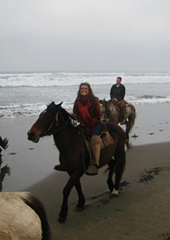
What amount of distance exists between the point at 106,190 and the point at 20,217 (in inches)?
135

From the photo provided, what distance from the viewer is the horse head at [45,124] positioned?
12.8 feet

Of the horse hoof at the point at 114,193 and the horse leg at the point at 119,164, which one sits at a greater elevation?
the horse leg at the point at 119,164

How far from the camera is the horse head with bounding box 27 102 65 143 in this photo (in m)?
3.92

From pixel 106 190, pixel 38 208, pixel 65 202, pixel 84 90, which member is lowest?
pixel 106 190

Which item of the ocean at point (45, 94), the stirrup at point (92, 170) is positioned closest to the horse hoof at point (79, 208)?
the stirrup at point (92, 170)

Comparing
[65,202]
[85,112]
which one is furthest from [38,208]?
[85,112]

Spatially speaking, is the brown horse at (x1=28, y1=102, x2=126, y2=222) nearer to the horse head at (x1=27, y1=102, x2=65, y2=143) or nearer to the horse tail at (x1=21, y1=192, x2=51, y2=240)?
the horse head at (x1=27, y1=102, x2=65, y2=143)

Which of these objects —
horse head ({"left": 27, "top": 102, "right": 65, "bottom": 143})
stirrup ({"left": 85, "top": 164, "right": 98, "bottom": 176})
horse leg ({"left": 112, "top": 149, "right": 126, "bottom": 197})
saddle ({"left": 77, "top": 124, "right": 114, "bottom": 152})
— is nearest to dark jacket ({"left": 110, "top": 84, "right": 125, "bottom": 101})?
horse leg ({"left": 112, "top": 149, "right": 126, "bottom": 197})

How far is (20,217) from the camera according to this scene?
2047mm

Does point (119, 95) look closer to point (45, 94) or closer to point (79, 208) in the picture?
point (79, 208)

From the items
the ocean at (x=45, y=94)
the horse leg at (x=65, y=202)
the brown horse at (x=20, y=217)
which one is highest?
the brown horse at (x=20, y=217)

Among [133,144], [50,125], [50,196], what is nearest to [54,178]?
[50,196]

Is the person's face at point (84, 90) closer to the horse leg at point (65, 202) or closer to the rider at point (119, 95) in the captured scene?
the horse leg at point (65, 202)

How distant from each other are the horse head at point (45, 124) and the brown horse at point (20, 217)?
1.61 m
